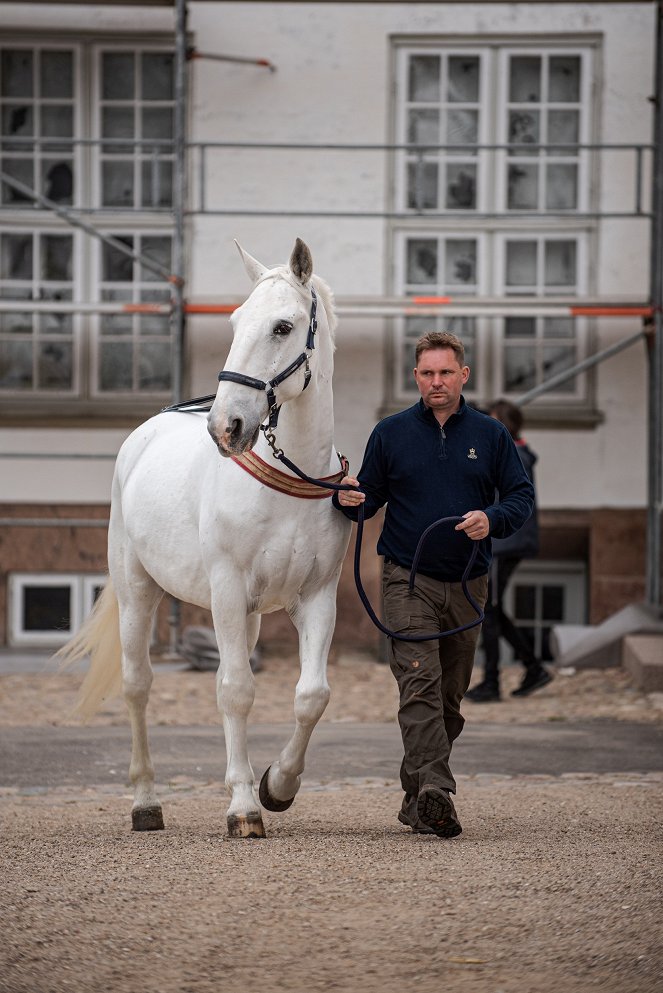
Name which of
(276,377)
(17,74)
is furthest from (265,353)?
(17,74)

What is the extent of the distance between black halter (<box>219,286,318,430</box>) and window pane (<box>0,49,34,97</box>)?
337 inches

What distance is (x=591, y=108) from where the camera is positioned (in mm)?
12984

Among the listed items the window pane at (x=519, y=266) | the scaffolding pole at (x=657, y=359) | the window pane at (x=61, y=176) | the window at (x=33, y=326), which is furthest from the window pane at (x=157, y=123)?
the scaffolding pole at (x=657, y=359)

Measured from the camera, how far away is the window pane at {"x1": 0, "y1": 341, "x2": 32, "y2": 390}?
13.2 m

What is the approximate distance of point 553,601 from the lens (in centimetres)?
1354

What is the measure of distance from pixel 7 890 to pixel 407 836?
1.55 meters

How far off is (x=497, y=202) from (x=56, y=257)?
3.88 m

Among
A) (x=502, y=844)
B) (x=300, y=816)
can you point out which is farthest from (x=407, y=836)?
(x=300, y=816)

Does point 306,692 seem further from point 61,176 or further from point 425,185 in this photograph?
point 61,176

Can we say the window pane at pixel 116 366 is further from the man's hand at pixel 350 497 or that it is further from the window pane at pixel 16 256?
the man's hand at pixel 350 497

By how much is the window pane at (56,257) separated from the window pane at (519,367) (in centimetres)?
390

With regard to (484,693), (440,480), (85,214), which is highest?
(85,214)

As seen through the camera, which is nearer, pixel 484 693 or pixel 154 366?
pixel 484 693

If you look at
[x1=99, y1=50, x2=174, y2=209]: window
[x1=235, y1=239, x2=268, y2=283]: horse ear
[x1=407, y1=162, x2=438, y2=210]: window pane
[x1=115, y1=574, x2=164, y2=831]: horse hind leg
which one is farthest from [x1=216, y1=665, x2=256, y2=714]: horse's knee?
[x1=99, y1=50, x2=174, y2=209]: window
